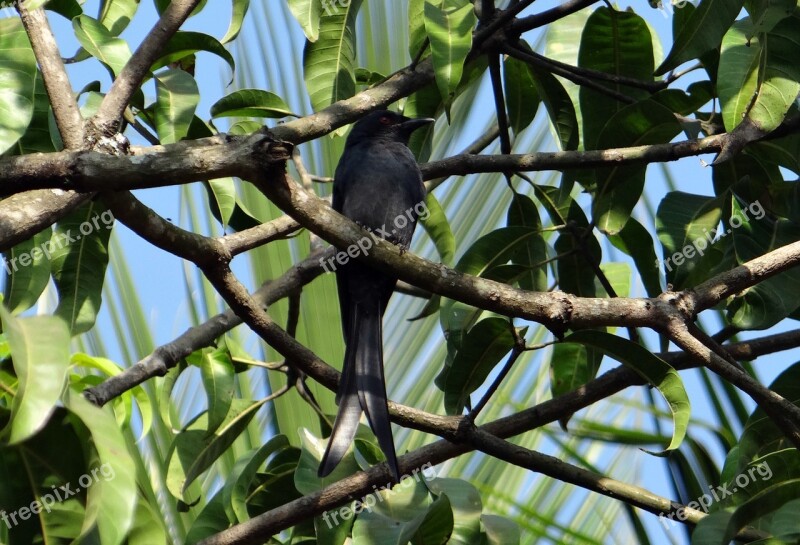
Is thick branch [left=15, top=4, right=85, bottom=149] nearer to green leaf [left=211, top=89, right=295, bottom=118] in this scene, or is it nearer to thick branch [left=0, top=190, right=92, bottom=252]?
thick branch [left=0, top=190, right=92, bottom=252]

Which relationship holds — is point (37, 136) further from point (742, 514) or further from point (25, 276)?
point (742, 514)

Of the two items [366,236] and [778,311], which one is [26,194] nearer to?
[366,236]

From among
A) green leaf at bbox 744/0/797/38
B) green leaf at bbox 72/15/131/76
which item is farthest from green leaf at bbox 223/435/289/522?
green leaf at bbox 744/0/797/38

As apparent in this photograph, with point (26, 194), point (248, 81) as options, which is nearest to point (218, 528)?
point (26, 194)

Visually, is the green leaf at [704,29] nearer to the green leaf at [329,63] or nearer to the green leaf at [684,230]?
the green leaf at [684,230]

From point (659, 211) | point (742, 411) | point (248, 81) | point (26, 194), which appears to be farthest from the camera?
point (248, 81)

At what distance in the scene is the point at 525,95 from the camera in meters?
3.35

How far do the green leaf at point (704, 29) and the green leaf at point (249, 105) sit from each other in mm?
1381

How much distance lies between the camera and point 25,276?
256cm

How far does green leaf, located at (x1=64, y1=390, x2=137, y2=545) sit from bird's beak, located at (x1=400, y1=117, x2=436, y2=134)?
2657 mm

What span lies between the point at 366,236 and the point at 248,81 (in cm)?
274

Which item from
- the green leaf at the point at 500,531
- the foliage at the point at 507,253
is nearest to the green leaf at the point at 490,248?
the foliage at the point at 507,253

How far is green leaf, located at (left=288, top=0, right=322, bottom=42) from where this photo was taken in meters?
2.92

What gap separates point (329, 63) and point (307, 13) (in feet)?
0.76
